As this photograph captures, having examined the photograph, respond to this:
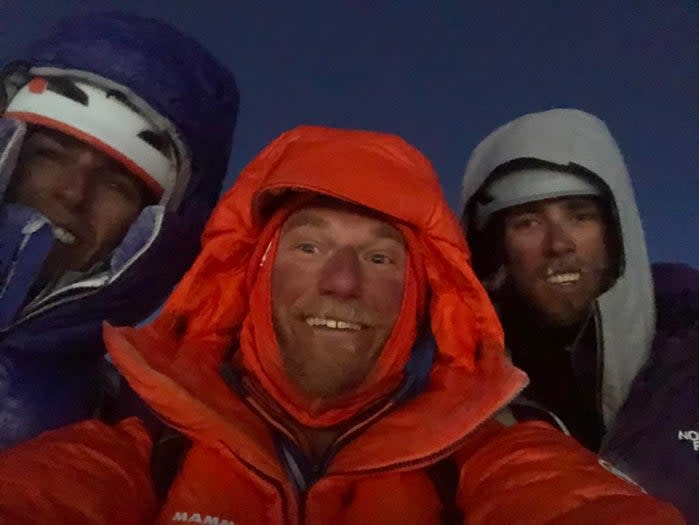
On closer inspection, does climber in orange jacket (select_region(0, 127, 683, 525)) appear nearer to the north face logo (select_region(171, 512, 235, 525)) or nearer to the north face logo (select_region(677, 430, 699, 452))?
the north face logo (select_region(171, 512, 235, 525))

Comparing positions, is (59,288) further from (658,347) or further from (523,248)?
(658,347)

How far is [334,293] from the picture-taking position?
1.17 m

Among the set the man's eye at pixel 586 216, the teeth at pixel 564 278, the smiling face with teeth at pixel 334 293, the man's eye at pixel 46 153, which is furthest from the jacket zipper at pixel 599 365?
the man's eye at pixel 46 153

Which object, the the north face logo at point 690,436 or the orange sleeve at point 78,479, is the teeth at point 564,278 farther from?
the orange sleeve at point 78,479

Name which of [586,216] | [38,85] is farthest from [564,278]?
[38,85]

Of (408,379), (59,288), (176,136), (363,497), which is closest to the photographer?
(363,497)

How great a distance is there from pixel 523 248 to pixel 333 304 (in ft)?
2.17

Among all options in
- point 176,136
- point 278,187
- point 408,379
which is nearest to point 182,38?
point 176,136

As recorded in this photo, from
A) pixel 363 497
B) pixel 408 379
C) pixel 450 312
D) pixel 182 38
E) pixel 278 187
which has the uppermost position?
pixel 182 38

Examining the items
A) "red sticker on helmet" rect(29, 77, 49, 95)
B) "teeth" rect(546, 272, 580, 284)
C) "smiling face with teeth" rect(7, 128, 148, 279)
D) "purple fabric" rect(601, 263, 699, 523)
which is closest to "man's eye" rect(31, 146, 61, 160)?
"smiling face with teeth" rect(7, 128, 148, 279)

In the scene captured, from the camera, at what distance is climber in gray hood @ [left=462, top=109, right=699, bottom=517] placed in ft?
4.46

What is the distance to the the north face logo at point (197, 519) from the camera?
995mm

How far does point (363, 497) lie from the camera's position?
1.07 metres

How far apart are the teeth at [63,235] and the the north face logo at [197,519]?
0.65 m
